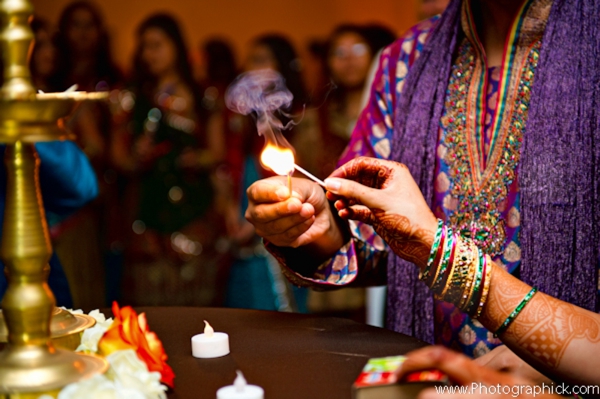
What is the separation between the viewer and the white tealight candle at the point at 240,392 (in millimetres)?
1005

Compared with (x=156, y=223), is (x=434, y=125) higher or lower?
higher

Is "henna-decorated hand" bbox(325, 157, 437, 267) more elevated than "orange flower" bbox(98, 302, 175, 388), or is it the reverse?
"henna-decorated hand" bbox(325, 157, 437, 267)

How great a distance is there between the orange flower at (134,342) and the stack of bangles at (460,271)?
0.55 metres

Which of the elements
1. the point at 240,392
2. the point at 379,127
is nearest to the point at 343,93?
the point at 379,127

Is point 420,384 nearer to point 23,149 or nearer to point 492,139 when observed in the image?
point 23,149

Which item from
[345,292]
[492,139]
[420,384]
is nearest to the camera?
[420,384]

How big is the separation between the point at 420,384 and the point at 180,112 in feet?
14.1

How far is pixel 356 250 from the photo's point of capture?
1.78 metres

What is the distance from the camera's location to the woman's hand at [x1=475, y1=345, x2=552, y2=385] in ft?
4.64

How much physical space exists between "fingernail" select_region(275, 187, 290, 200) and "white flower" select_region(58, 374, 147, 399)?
24.8 inches

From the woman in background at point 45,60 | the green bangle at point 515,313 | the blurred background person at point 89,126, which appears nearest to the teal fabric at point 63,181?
the green bangle at point 515,313

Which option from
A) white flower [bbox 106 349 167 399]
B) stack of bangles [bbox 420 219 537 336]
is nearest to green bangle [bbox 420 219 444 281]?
stack of bangles [bbox 420 219 537 336]

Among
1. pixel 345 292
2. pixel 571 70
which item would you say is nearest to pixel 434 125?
pixel 571 70

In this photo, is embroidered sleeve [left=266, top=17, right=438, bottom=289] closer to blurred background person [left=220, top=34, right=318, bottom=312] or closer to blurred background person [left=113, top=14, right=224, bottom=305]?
blurred background person [left=220, top=34, right=318, bottom=312]
